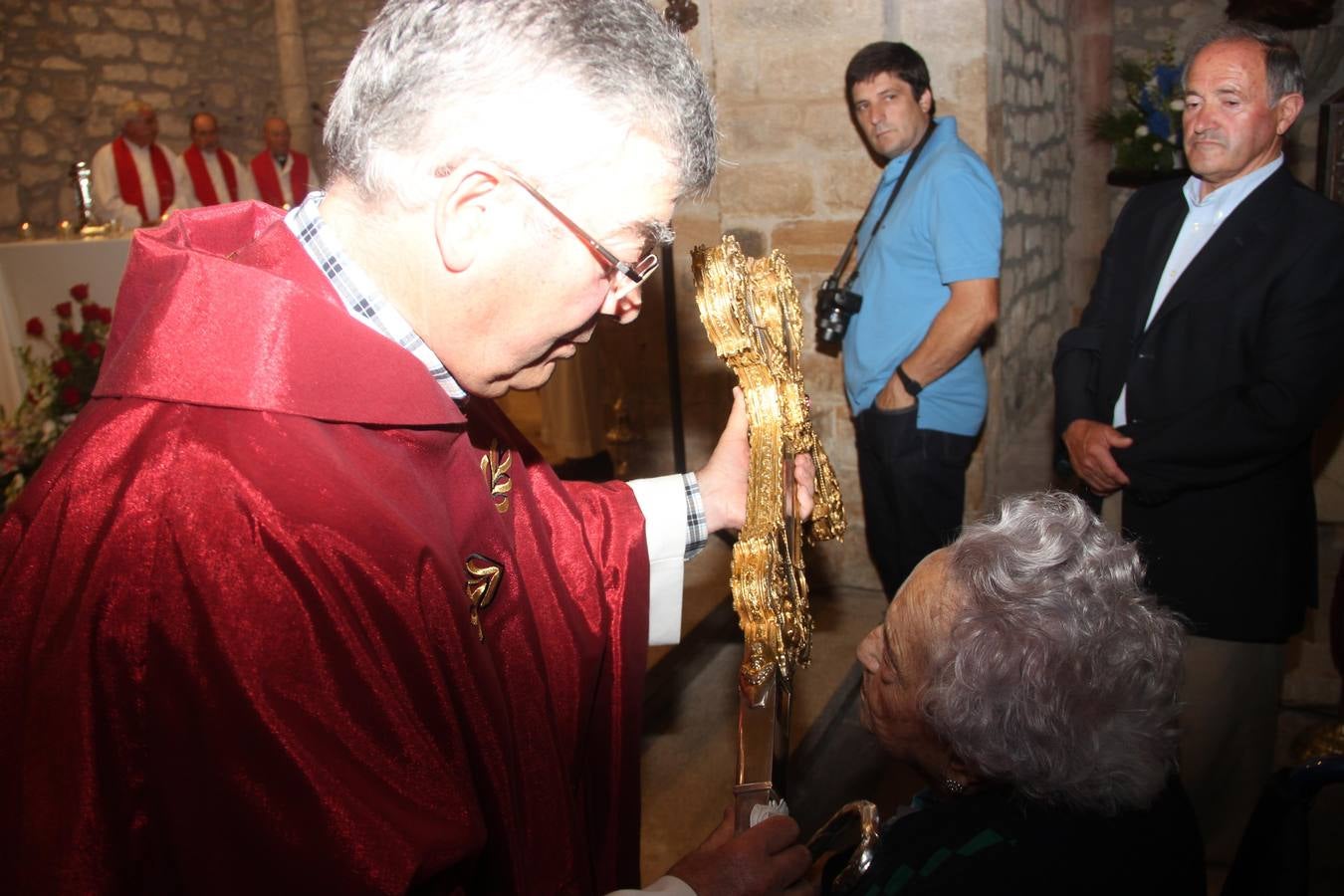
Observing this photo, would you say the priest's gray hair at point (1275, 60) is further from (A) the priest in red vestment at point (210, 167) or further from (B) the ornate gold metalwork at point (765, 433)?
(A) the priest in red vestment at point (210, 167)

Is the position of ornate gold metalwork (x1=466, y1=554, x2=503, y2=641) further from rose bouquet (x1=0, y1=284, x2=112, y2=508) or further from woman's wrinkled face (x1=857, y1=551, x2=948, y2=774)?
rose bouquet (x1=0, y1=284, x2=112, y2=508)

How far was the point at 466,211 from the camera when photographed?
44.0 inches

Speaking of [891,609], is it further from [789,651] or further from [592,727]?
[592,727]

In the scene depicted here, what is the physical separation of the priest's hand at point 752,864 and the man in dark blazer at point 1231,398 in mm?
1687

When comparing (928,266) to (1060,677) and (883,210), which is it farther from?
(1060,677)

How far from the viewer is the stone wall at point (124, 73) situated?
30.9 feet

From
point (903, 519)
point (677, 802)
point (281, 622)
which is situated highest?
point (281, 622)

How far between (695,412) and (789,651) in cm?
294

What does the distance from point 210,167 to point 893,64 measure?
8.99 meters

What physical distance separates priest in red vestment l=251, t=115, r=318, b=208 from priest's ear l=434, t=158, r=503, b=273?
1033 centimetres

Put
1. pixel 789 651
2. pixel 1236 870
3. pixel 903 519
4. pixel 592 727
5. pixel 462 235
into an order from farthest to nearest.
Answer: pixel 903 519, pixel 592 727, pixel 789 651, pixel 1236 870, pixel 462 235

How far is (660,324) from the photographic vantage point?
4.49 metres

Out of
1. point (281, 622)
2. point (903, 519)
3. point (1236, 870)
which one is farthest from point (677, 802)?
point (281, 622)

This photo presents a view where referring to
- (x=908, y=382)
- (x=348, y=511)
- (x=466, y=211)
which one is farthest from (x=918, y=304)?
(x=348, y=511)
